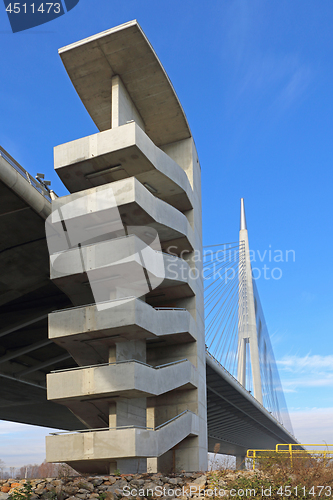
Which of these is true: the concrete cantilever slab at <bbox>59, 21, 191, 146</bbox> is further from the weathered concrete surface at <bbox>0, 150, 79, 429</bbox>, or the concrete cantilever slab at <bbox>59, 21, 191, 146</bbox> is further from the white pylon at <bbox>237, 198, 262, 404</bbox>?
the white pylon at <bbox>237, 198, 262, 404</bbox>

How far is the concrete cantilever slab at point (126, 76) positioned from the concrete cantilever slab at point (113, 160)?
4.91 meters

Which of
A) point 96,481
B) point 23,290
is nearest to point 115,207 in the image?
point 23,290

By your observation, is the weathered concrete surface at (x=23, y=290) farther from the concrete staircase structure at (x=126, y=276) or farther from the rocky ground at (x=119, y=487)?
the rocky ground at (x=119, y=487)

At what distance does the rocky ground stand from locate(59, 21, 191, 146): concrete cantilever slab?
20.3 m

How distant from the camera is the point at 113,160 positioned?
24.2m

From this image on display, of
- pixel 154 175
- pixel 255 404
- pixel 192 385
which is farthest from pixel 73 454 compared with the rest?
pixel 255 404

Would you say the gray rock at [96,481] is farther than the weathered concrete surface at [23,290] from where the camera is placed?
No

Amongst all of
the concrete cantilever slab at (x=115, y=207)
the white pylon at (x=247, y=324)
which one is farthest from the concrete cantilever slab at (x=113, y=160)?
the white pylon at (x=247, y=324)

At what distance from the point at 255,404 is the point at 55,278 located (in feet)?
117

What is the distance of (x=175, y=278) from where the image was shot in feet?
81.7

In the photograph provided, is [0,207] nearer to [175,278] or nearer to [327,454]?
[175,278]

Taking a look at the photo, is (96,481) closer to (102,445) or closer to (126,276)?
(102,445)

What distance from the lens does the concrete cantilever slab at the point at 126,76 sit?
25562mm

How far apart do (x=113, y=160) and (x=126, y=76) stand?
6103 millimetres
